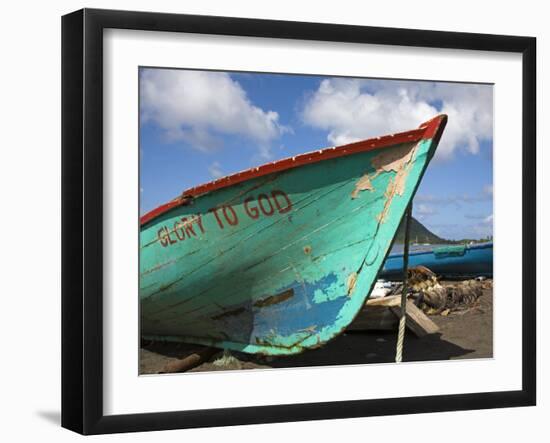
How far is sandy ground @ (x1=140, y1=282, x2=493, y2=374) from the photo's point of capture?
289 inches

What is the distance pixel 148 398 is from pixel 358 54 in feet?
9.16

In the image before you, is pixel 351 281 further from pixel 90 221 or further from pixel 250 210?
pixel 90 221

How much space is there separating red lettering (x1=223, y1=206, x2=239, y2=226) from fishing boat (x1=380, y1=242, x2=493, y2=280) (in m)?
2.08

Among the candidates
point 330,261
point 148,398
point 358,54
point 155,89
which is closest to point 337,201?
point 330,261

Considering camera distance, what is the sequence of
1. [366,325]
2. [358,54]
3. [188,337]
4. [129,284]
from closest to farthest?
1. [129,284]
2. [358,54]
3. [188,337]
4. [366,325]

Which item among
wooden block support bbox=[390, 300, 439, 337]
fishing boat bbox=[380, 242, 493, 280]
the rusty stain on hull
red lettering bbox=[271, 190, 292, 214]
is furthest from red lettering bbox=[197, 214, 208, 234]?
wooden block support bbox=[390, 300, 439, 337]

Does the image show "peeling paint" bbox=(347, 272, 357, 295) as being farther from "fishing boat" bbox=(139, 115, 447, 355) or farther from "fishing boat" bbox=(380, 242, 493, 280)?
"fishing boat" bbox=(380, 242, 493, 280)

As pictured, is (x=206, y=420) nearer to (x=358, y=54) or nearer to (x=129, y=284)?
(x=129, y=284)

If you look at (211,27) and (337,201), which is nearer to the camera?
(211,27)

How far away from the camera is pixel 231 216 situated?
721 centimetres

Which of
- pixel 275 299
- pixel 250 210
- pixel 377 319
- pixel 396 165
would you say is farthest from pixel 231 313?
pixel 377 319

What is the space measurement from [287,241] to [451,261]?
2791 millimetres

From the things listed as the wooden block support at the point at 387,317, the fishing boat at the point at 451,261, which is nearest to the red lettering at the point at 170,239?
the fishing boat at the point at 451,261

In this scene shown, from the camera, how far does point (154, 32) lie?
6.12 metres
